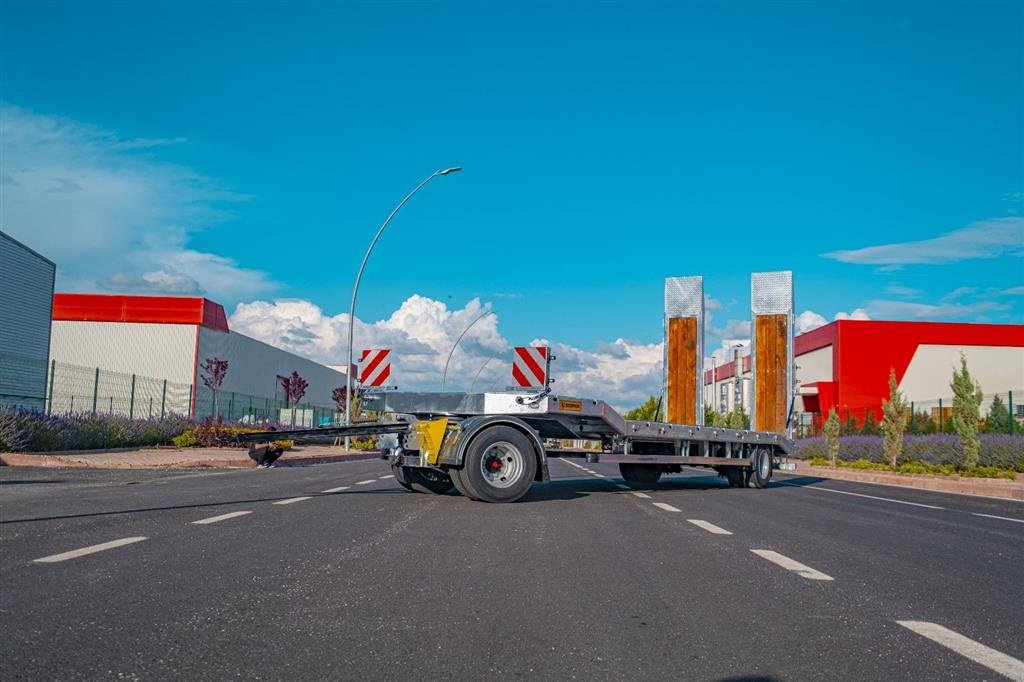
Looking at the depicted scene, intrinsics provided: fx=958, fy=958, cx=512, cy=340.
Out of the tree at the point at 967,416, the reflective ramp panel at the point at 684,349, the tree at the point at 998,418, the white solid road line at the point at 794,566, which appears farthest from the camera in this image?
the reflective ramp panel at the point at 684,349

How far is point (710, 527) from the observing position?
9.94m

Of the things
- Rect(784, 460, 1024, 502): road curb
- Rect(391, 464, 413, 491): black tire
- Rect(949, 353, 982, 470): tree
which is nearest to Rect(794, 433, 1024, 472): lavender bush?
Rect(949, 353, 982, 470): tree

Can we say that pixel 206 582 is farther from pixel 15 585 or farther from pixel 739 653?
pixel 739 653

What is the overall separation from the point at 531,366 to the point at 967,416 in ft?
50.8

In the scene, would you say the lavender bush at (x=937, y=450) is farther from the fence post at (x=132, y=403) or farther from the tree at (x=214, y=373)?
the tree at (x=214, y=373)

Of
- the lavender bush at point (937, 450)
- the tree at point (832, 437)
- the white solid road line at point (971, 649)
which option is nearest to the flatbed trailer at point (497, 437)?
the lavender bush at point (937, 450)

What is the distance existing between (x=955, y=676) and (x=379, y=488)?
1167 cm

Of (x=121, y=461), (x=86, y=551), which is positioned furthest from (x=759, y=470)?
(x=121, y=461)

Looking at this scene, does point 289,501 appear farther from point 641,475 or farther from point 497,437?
point 641,475

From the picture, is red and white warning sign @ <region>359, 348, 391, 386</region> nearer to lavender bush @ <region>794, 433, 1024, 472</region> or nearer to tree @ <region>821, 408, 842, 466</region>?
lavender bush @ <region>794, 433, 1024, 472</region>

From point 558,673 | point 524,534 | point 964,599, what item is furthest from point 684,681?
point 524,534

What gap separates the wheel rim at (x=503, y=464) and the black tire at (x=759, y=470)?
266 inches

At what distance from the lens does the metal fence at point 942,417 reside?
98.1 ft

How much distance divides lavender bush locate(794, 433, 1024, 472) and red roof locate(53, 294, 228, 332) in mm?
39614
